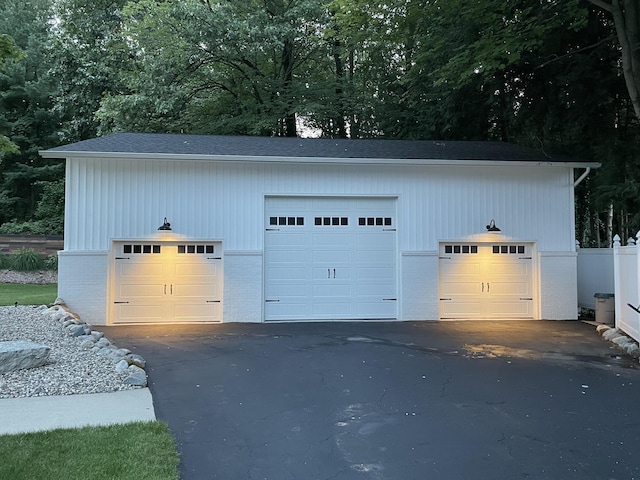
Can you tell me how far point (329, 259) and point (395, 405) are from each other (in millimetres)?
5645

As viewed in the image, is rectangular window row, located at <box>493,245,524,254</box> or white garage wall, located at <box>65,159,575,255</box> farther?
rectangular window row, located at <box>493,245,524,254</box>

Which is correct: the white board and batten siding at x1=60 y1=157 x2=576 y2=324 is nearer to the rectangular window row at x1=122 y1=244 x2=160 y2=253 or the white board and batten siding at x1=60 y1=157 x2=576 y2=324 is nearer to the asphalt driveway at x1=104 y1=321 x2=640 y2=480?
the rectangular window row at x1=122 y1=244 x2=160 y2=253

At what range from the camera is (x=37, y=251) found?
16734 millimetres

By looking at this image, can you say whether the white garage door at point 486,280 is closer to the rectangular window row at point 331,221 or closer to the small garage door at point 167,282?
the rectangular window row at point 331,221

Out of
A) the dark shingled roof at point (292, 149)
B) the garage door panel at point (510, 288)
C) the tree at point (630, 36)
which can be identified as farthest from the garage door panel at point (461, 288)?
the tree at point (630, 36)

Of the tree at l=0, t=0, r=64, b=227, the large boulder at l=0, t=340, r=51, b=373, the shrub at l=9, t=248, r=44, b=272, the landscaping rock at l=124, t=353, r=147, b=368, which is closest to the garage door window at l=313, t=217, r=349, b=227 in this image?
the landscaping rock at l=124, t=353, r=147, b=368

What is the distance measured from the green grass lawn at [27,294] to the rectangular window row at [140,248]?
3.05 m

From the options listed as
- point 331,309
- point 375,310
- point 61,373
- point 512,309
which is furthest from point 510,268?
point 61,373

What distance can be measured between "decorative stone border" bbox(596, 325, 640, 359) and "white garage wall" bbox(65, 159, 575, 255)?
2.45 m

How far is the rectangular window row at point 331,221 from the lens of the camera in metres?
10.4

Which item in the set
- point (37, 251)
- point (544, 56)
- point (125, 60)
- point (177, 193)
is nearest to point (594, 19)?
point (544, 56)

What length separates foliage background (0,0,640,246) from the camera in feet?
37.9

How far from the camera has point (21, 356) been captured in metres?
5.69

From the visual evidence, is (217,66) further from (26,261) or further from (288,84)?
(26,261)
